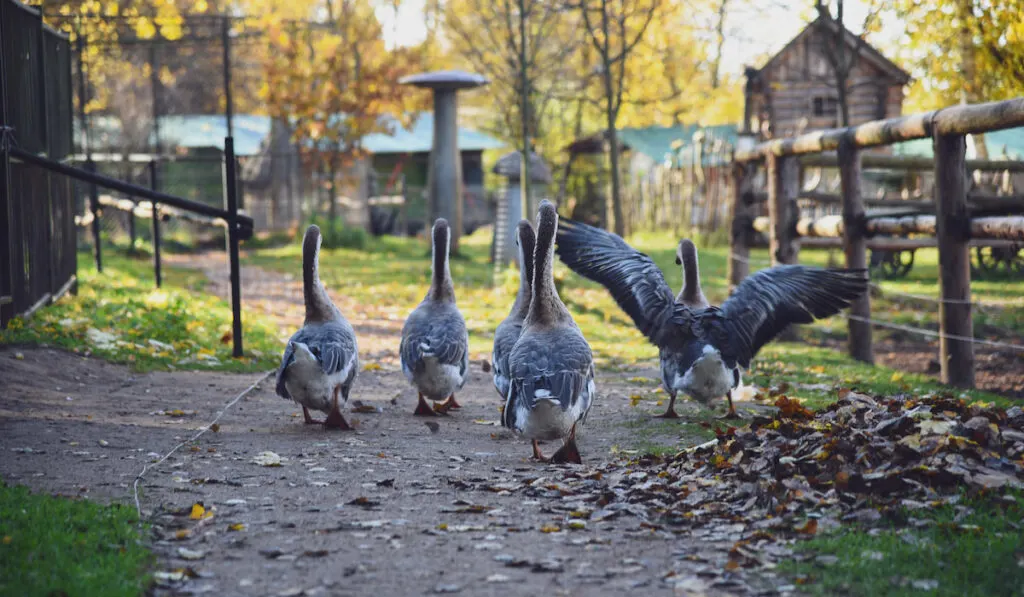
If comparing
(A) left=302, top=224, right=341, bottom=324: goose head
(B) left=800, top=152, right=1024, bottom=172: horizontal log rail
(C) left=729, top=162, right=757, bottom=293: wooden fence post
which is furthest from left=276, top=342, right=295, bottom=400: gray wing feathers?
(B) left=800, top=152, right=1024, bottom=172: horizontal log rail

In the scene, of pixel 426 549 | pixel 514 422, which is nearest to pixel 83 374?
pixel 514 422

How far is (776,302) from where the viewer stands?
8656mm

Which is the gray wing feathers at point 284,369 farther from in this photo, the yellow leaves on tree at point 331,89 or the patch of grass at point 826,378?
the yellow leaves on tree at point 331,89

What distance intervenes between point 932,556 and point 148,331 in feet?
29.8

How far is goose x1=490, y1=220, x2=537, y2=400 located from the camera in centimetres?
814

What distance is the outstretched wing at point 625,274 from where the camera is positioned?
8.50 m

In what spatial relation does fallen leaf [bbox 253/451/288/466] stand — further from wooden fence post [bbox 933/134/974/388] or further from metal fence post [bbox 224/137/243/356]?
wooden fence post [bbox 933/134/974/388]

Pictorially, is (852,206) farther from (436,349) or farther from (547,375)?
(547,375)

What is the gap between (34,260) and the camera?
39.1 feet

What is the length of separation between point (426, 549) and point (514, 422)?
1748mm

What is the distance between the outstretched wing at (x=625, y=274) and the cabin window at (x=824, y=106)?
83.8 feet

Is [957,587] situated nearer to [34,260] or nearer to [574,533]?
[574,533]

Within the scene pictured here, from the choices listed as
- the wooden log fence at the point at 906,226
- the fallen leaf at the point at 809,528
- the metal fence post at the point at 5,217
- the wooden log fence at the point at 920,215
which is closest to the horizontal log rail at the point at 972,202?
the wooden log fence at the point at 920,215

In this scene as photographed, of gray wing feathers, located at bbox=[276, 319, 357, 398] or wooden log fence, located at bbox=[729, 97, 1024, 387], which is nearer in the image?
gray wing feathers, located at bbox=[276, 319, 357, 398]
